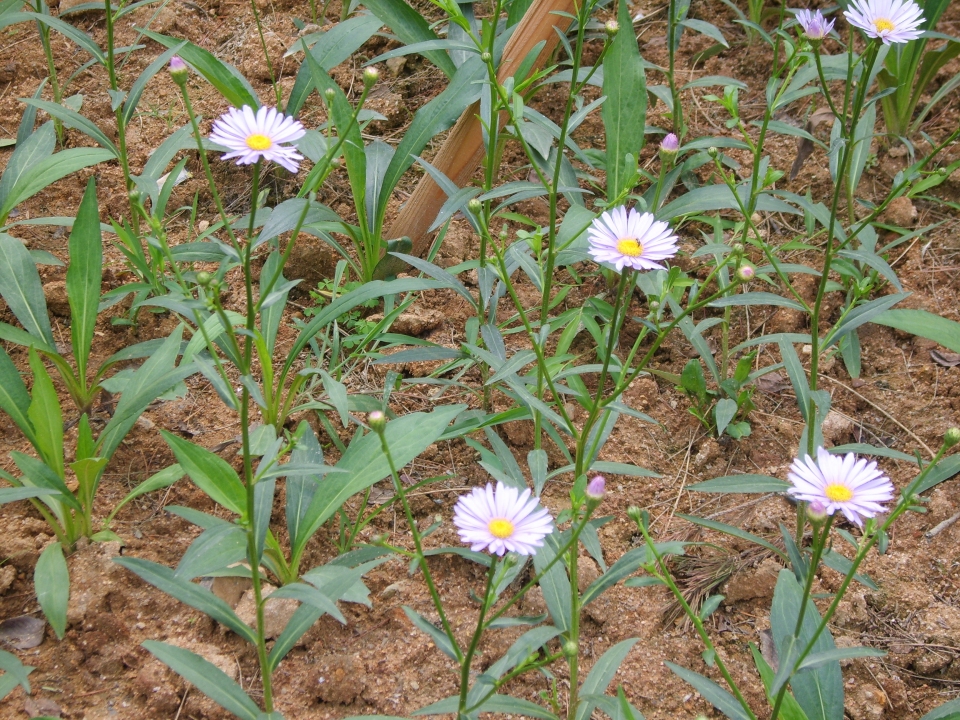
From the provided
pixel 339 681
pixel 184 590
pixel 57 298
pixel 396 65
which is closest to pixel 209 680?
pixel 184 590

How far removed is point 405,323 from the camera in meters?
2.50

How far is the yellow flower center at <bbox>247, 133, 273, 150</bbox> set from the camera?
4.23 ft

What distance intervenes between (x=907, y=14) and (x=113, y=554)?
1993mm

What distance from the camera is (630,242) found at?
1.56m

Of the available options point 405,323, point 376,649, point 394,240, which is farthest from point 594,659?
point 394,240

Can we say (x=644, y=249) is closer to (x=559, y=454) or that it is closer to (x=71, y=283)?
(x=559, y=454)

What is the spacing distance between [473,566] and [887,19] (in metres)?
1.44

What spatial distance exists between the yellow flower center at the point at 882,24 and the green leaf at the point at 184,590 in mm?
1589

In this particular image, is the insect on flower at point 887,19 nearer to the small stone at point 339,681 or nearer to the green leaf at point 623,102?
the green leaf at point 623,102

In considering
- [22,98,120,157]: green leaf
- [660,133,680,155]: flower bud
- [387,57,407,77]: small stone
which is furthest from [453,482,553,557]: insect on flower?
[387,57,407,77]: small stone

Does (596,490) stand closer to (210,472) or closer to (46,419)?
(210,472)

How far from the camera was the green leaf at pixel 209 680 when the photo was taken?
1.51 m

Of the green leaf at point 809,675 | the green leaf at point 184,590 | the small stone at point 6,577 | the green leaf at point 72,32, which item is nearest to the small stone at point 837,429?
the green leaf at point 809,675

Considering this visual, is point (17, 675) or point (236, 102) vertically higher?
point (236, 102)
